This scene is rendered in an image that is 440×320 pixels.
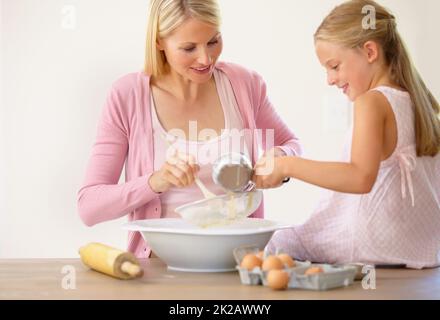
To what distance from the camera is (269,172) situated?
138cm

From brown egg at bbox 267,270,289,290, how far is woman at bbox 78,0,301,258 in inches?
17.2

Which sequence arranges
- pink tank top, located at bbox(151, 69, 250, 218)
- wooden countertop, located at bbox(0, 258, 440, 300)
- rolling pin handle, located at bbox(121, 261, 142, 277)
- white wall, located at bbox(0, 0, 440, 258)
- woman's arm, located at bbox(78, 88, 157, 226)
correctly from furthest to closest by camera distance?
white wall, located at bbox(0, 0, 440, 258) < pink tank top, located at bbox(151, 69, 250, 218) < woman's arm, located at bbox(78, 88, 157, 226) < rolling pin handle, located at bbox(121, 261, 142, 277) < wooden countertop, located at bbox(0, 258, 440, 300)

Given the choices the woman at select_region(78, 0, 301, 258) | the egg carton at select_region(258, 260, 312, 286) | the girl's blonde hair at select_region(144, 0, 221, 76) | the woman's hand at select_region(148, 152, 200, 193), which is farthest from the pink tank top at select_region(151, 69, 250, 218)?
Result: the egg carton at select_region(258, 260, 312, 286)

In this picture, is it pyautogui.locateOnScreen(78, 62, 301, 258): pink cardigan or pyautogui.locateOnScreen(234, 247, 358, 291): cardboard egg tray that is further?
pyautogui.locateOnScreen(78, 62, 301, 258): pink cardigan

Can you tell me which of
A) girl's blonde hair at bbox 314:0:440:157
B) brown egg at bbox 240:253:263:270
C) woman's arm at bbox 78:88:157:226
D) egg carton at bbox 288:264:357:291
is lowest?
egg carton at bbox 288:264:357:291

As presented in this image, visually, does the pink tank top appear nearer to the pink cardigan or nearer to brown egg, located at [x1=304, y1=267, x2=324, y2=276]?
the pink cardigan

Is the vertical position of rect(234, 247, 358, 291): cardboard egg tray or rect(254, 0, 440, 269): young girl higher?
rect(254, 0, 440, 269): young girl

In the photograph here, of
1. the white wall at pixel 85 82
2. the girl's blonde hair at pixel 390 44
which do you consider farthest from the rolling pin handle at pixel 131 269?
the white wall at pixel 85 82

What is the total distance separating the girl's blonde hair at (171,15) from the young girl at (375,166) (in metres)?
0.29

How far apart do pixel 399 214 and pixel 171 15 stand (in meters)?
0.68

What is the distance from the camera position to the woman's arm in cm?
165

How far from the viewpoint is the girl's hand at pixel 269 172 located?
1.37m
